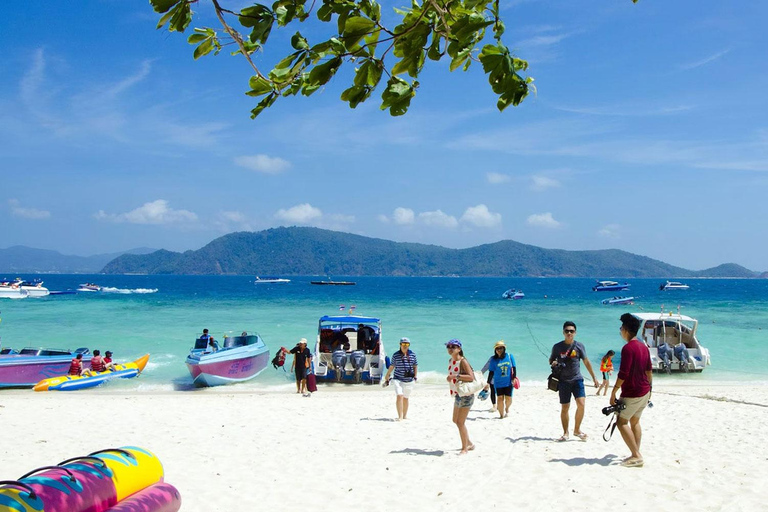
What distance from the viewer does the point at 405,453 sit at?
773 cm

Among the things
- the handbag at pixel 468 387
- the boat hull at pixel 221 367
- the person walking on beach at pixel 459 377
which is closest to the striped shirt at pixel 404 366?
the person walking on beach at pixel 459 377

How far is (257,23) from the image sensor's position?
200cm

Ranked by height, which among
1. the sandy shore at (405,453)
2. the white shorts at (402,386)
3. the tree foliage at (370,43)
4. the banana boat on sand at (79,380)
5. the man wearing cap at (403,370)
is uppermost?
the tree foliage at (370,43)

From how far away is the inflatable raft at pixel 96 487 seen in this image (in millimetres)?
3883

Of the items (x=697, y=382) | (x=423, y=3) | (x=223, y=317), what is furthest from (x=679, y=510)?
(x=223, y=317)

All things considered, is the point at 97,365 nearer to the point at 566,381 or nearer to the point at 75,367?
the point at 75,367

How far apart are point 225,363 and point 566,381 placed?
11.6m

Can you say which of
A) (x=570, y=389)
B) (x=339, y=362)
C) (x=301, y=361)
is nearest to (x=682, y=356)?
(x=339, y=362)

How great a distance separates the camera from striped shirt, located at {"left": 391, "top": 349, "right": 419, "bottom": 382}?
9594 millimetres

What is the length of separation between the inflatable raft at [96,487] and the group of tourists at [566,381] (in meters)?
3.44

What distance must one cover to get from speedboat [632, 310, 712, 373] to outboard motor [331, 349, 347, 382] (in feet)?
29.5

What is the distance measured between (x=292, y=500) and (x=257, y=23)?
17.1 ft

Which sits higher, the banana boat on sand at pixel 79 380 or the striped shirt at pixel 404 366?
the striped shirt at pixel 404 366

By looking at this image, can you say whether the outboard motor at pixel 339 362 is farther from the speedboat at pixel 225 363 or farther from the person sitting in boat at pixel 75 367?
the person sitting in boat at pixel 75 367
